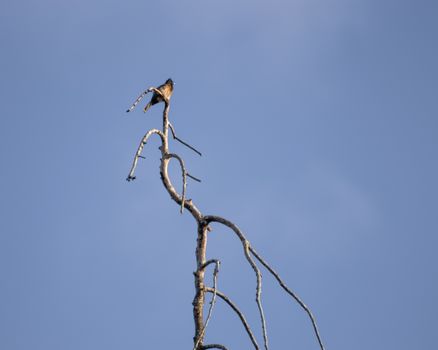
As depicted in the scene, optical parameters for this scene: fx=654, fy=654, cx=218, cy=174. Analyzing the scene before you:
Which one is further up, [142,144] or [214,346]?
[142,144]

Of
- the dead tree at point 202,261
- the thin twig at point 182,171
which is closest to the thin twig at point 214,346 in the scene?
the dead tree at point 202,261

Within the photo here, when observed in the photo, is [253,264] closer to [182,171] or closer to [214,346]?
[214,346]

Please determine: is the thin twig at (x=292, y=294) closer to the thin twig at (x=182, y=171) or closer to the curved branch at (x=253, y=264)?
the curved branch at (x=253, y=264)

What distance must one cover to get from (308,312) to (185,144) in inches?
74.5

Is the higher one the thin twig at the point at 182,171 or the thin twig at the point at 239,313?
the thin twig at the point at 182,171

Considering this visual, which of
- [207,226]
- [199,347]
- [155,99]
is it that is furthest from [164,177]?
[155,99]

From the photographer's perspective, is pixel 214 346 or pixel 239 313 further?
pixel 239 313


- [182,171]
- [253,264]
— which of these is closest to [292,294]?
[253,264]

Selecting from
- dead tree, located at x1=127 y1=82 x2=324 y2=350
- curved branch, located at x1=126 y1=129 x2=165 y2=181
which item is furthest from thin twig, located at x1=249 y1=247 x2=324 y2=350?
curved branch, located at x1=126 y1=129 x2=165 y2=181

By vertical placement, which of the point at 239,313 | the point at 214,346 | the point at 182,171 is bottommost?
the point at 214,346

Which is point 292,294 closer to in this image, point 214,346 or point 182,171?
point 214,346

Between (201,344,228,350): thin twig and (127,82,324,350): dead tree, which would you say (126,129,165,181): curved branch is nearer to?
(127,82,324,350): dead tree

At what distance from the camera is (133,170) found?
4.27m

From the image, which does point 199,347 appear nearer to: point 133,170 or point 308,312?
point 308,312
